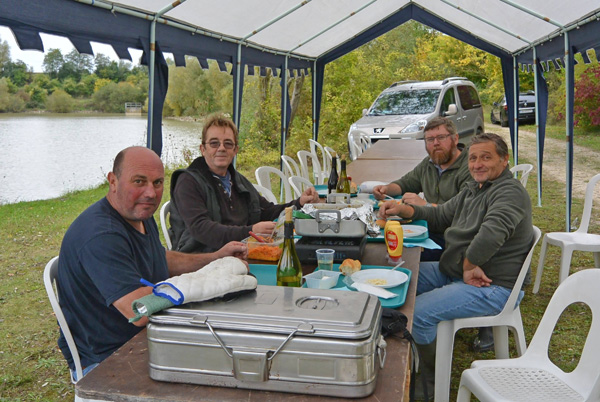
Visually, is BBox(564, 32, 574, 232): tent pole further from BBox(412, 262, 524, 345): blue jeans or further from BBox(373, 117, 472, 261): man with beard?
BBox(412, 262, 524, 345): blue jeans

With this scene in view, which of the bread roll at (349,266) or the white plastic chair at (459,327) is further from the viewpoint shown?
the white plastic chair at (459,327)

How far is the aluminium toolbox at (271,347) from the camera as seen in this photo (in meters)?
1.13

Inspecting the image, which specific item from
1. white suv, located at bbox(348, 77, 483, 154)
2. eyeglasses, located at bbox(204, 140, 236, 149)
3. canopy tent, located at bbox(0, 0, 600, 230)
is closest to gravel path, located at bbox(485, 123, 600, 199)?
white suv, located at bbox(348, 77, 483, 154)

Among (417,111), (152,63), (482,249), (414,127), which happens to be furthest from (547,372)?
(417,111)

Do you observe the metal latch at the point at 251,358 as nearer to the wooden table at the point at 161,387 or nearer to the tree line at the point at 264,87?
the wooden table at the point at 161,387

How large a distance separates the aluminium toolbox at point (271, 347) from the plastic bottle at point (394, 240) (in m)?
1.06

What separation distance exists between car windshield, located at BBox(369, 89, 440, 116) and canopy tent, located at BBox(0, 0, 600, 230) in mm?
1524

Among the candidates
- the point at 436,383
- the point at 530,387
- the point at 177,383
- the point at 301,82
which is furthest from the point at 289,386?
the point at 301,82

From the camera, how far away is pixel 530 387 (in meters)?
2.03

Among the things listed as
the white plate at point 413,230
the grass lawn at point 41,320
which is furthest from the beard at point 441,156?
the grass lawn at point 41,320

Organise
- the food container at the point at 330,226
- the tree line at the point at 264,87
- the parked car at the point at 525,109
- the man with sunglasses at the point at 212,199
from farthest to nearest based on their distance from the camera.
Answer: the parked car at the point at 525,109
the tree line at the point at 264,87
the man with sunglasses at the point at 212,199
the food container at the point at 330,226

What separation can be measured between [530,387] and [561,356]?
1.58 metres

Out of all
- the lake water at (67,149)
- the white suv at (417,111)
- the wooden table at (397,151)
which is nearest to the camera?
the wooden table at (397,151)

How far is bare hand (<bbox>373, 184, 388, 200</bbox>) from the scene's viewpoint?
153 inches
